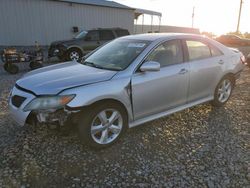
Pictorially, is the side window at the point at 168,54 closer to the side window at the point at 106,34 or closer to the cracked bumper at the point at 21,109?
the cracked bumper at the point at 21,109

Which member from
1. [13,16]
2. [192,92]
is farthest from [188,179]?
[13,16]

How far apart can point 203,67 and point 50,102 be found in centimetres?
285

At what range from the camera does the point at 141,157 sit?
329 cm

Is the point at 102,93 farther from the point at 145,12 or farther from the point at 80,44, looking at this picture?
the point at 145,12

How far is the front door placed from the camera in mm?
3555

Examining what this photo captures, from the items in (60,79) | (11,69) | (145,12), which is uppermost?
(145,12)

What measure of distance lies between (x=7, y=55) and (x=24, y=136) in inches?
249

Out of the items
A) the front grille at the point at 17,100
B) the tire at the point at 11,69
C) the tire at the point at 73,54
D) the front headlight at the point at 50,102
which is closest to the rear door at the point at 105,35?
the tire at the point at 73,54

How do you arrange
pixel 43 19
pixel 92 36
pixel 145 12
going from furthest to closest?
pixel 145 12
pixel 43 19
pixel 92 36

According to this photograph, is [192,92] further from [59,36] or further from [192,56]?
[59,36]

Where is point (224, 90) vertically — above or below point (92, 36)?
below

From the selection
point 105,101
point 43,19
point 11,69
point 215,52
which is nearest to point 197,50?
point 215,52

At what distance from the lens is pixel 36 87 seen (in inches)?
125

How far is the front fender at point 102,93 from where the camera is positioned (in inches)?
119
